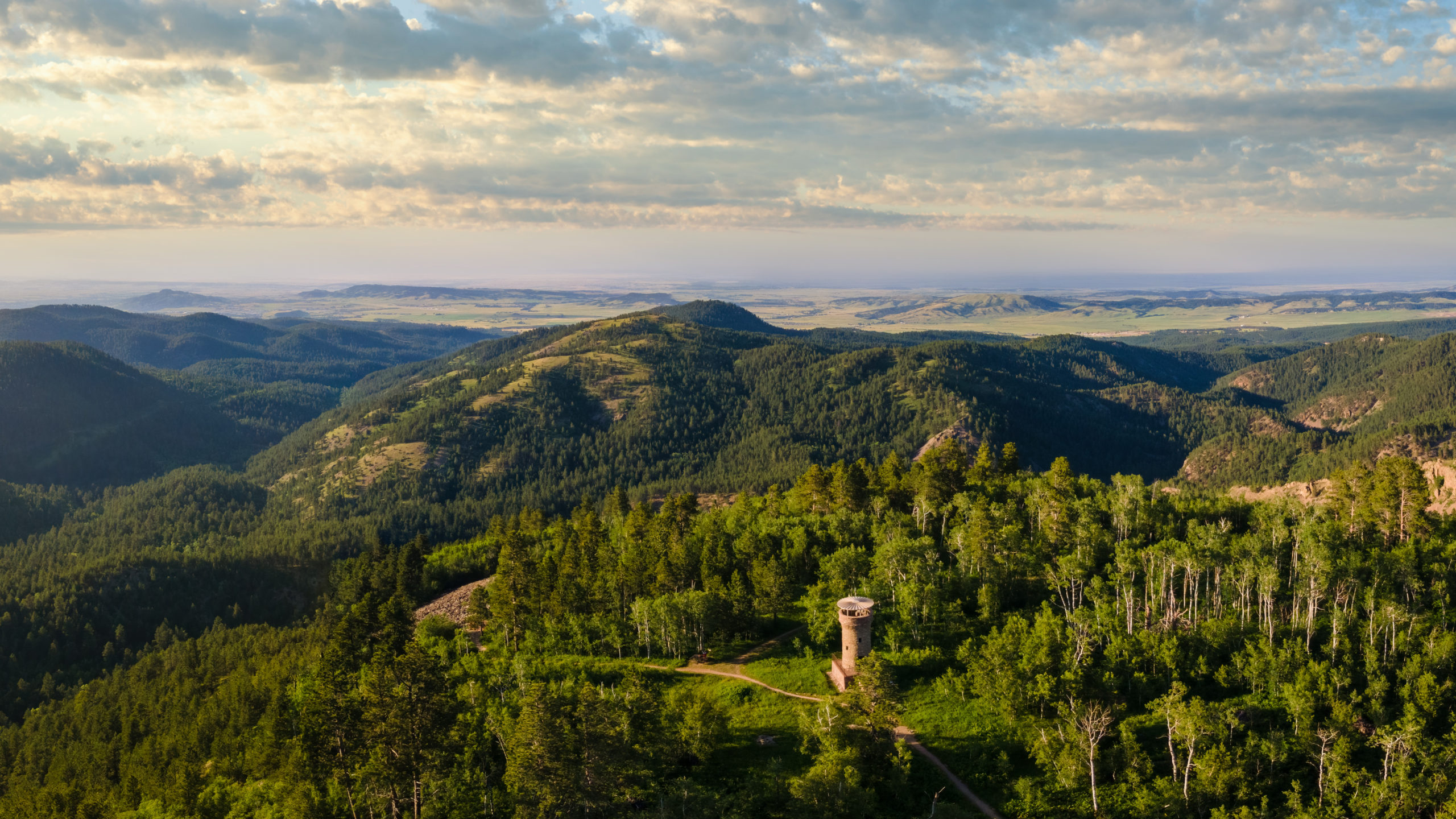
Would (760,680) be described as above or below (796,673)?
below

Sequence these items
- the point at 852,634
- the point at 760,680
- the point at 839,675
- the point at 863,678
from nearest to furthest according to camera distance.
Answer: the point at 863,678, the point at 852,634, the point at 839,675, the point at 760,680

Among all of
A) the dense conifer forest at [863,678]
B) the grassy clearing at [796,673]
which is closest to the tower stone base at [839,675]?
the grassy clearing at [796,673]

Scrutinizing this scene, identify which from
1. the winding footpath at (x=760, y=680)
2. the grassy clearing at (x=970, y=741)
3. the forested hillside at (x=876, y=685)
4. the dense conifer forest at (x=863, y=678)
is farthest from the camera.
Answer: the grassy clearing at (x=970, y=741)

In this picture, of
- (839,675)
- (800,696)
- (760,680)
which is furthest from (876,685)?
(760,680)

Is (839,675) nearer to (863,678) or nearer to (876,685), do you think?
(863,678)

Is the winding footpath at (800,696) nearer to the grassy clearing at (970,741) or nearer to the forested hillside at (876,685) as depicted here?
the grassy clearing at (970,741)

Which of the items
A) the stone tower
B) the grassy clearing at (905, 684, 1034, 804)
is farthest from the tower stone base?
the grassy clearing at (905, 684, 1034, 804)
